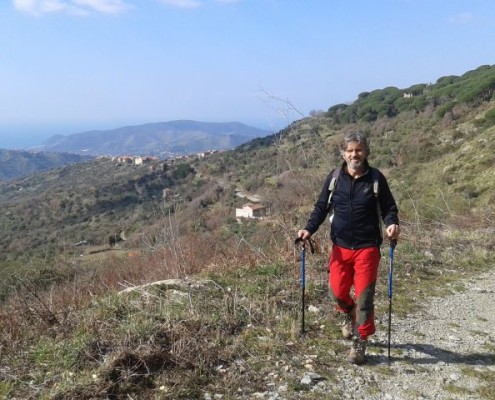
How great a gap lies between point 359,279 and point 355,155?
3.42ft

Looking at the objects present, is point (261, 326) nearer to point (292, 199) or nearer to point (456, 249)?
point (292, 199)

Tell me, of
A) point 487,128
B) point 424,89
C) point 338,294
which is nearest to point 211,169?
point 424,89

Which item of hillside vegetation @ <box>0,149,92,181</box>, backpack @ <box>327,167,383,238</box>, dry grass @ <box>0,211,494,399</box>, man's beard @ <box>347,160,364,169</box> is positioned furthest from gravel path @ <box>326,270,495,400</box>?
hillside vegetation @ <box>0,149,92,181</box>

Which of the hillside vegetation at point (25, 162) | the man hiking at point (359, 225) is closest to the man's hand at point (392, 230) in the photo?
the man hiking at point (359, 225)

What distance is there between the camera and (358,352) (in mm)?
3896

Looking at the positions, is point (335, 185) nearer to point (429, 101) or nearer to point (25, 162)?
point (429, 101)

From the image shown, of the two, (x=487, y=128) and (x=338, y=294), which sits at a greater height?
(x=487, y=128)

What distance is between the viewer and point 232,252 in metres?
7.27

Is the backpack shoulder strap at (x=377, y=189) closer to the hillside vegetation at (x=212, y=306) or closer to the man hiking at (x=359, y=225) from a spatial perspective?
the man hiking at (x=359, y=225)

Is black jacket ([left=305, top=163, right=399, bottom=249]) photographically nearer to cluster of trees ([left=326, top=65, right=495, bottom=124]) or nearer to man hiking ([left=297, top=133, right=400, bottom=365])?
man hiking ([left=297, top=133, right=400, bottom=365])

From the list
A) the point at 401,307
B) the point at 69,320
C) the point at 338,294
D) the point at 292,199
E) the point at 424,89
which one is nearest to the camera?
the point at 338,294

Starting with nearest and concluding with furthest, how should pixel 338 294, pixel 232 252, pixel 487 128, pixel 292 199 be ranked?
pixel 338 294, pixel 232 252, pixel 292 199, pixel 487 128

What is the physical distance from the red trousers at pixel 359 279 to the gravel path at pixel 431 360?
385mm

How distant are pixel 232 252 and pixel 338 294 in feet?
11.4
